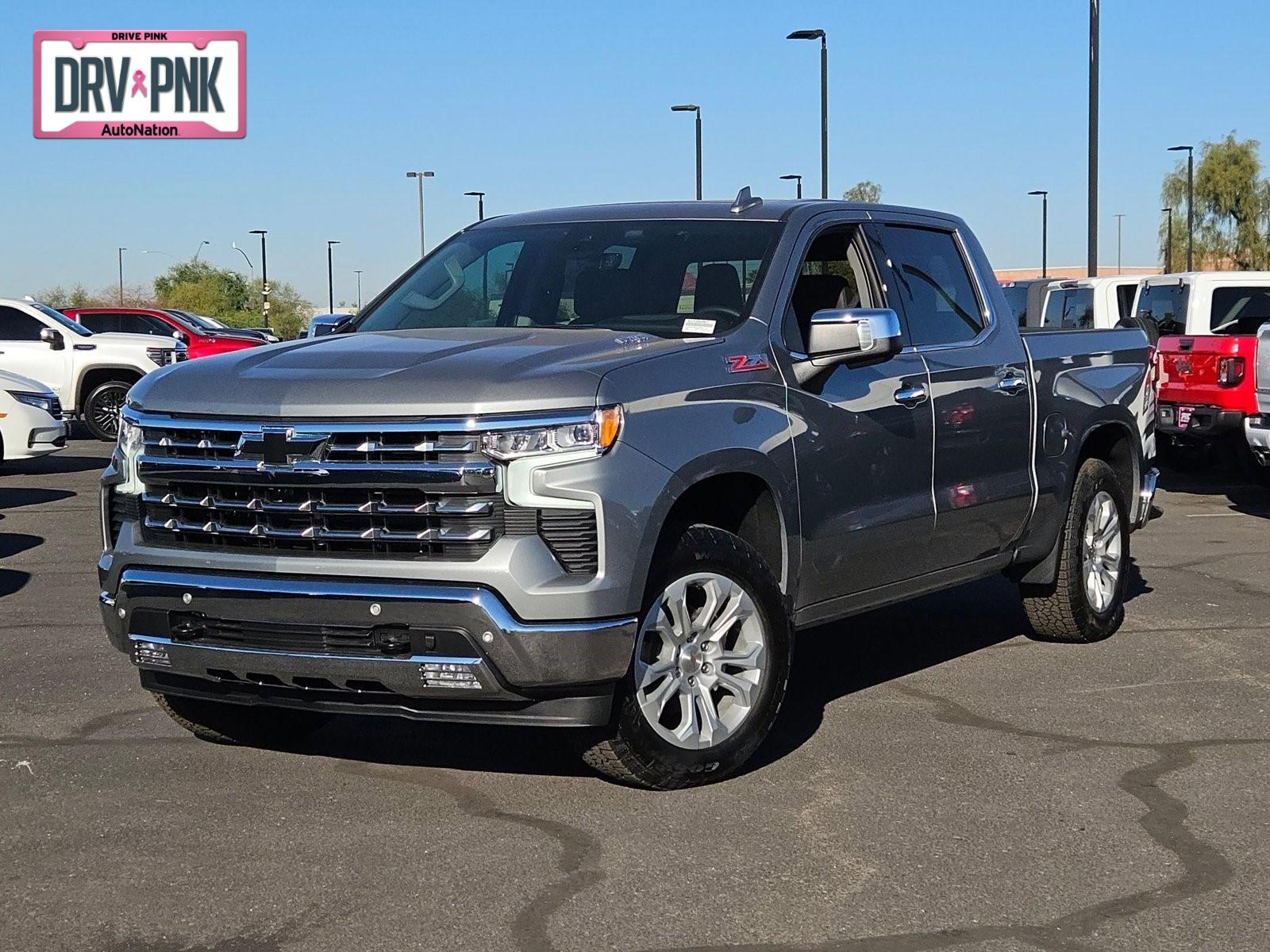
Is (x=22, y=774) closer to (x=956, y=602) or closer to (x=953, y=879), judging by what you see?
(x=953, y=879)

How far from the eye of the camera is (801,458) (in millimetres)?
6016

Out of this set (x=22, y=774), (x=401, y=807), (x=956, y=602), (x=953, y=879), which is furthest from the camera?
(x=956, y=602)

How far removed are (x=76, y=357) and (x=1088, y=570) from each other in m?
18.0

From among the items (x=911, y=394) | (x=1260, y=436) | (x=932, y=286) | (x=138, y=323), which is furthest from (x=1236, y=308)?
(x=138, y=323)

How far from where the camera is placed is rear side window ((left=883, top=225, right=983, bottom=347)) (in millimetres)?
7074

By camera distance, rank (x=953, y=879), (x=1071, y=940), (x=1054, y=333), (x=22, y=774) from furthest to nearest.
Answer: (x=1054, y=333)
(x=22, y=774)
(x=953, y=879)
(x=1071, y=940)

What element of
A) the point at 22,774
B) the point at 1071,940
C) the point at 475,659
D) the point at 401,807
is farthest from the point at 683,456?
the point at 22,774

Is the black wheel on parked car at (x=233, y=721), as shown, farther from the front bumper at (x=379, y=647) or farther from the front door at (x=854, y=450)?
the front door at (x=854, y=450)

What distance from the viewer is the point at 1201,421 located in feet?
49.6

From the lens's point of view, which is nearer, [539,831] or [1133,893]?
[1133,893]

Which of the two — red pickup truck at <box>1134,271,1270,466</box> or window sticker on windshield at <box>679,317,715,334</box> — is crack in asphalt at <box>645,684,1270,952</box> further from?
red pickup truck at <box>1134,271,1270,466</box>

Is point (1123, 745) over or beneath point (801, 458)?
beneath

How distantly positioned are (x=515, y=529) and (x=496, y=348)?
790 millimetres

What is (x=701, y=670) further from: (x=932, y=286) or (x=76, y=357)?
(x=76, y=357)
